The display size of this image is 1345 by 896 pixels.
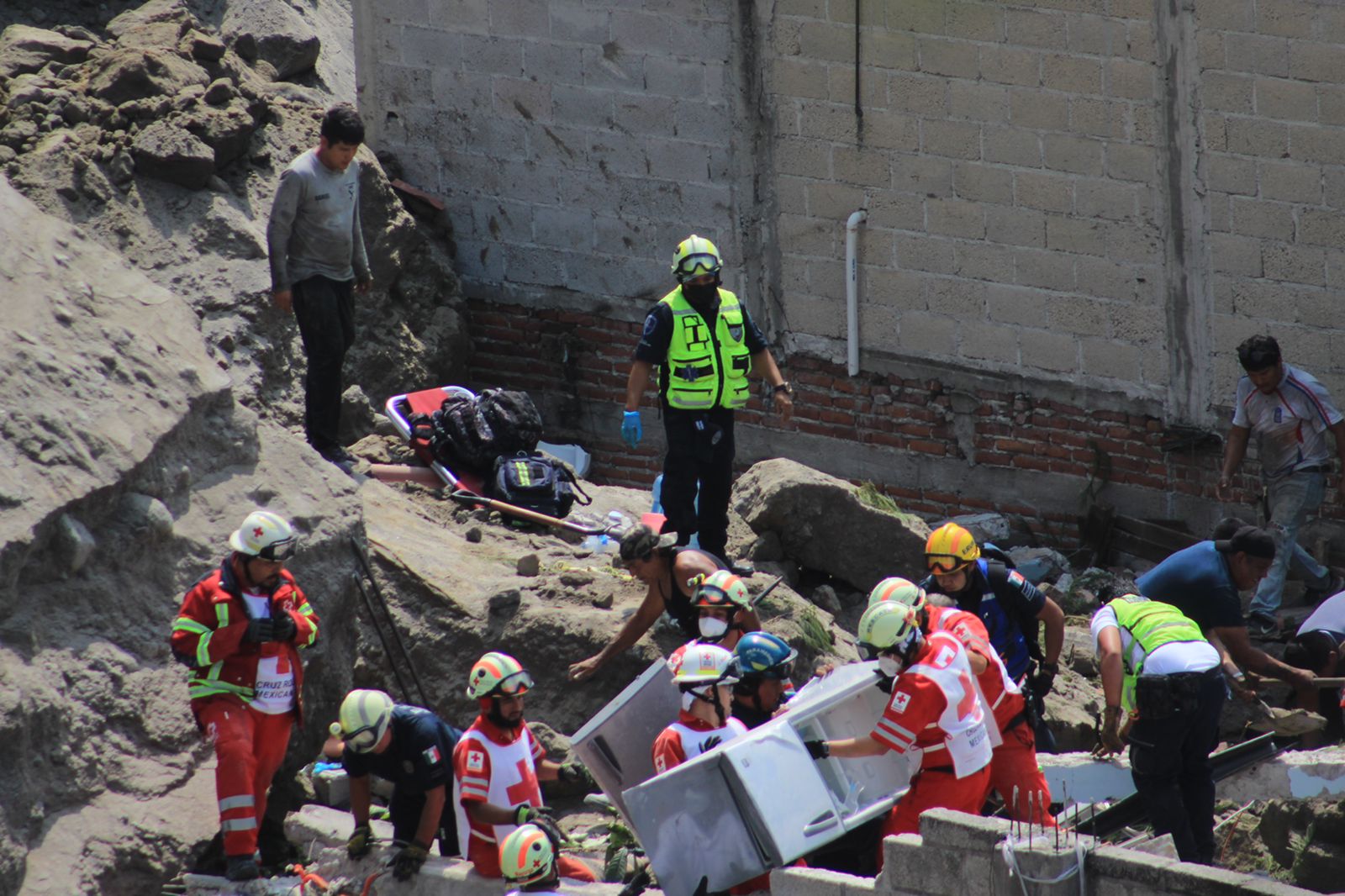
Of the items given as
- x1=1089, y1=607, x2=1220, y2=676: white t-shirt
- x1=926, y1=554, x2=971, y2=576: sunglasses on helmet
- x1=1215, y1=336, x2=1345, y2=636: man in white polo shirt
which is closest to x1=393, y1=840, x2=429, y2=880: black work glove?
x1=926, y1=554, x2=971, y2=576: sunglasses on helmet

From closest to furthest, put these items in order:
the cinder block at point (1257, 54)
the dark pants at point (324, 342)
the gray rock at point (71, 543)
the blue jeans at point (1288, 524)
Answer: the gray rock at point (71, 543)
the dark pants at point (324, 342)
the blue jeans at point (1288, 524)
the cinder block at point (1257, 54)

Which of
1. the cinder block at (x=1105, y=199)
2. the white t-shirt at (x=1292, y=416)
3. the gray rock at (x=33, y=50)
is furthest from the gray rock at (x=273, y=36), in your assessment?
the white t-shirt at (x=1292, y=416)

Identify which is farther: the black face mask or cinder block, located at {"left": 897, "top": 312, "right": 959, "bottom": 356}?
cinder block, located at {"left": 897, "top": 312, "right": 959, "bottom": 356}

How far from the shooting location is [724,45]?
38.9 feet

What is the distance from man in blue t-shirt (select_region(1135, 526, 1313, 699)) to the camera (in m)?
7.66

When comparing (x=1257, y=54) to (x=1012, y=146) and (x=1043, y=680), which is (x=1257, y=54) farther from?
(x=1043, y=680)

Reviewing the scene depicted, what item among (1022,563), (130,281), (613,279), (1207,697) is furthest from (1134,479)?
(130,281)

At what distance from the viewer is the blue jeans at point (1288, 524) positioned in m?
10.3

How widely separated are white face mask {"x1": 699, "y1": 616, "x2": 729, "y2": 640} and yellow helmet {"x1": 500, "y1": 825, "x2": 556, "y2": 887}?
4.04 ft

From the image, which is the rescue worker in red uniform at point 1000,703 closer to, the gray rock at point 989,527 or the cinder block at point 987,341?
the gray rock at point 989,527

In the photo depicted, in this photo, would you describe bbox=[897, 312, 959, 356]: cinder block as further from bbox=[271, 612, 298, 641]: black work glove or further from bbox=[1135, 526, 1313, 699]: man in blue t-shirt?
bbox=[271, 612, 298, 641]: black work glove

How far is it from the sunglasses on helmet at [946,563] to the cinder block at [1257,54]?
4578 mm

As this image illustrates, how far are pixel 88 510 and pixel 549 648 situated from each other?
239cm

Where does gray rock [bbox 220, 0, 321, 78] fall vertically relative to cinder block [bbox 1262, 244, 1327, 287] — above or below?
above
